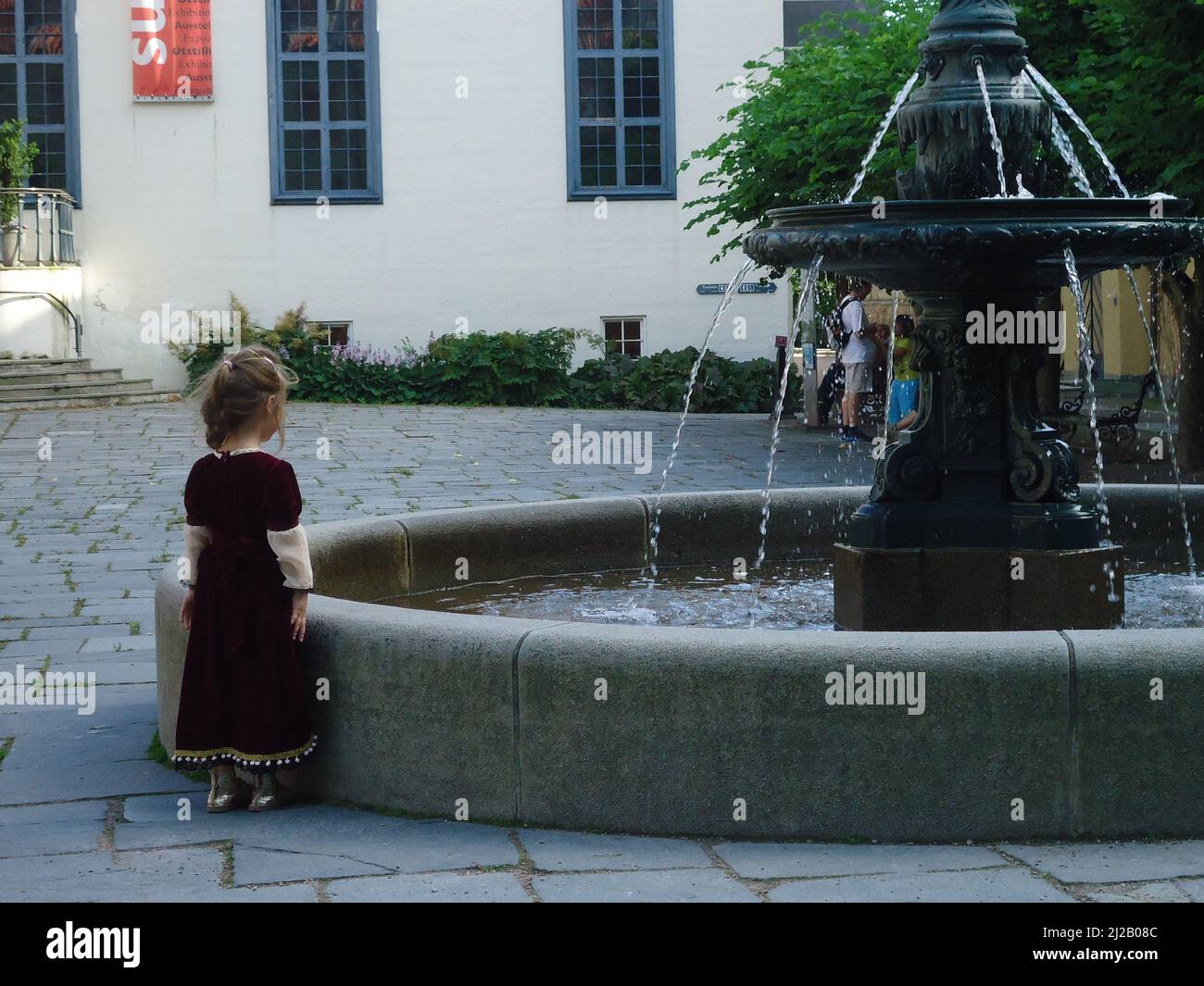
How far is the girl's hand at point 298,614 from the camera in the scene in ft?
17.0

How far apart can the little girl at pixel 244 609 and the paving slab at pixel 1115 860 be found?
6.91 feet

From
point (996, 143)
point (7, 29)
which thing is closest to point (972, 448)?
point (996, 143)

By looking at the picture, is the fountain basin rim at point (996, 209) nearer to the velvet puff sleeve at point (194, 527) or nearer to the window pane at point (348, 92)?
the velvet puff sleeve at point (194, 527)

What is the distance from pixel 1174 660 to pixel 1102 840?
1.70 ft

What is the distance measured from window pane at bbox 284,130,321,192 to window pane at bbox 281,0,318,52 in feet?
4.43

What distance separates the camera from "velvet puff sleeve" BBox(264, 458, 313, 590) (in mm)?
5164

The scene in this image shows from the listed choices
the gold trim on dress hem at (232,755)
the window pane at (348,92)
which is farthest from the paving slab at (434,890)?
the window pane at (348,92)

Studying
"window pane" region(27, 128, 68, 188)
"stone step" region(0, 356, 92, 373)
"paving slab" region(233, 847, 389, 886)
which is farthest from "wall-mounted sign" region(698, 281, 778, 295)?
"paving slab" region(233, 847, 389, 886)

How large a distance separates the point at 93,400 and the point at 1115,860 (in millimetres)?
21107

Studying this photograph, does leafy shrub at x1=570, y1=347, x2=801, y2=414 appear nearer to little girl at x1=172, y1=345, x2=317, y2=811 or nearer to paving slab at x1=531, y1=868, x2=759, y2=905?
little girl at x1=172, y1=345, x2=317, y2=811

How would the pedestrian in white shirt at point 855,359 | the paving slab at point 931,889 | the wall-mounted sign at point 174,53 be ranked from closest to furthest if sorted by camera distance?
1. the paving slab at point 931,889
2. the pedestrian in white shirt at point 855,359
3. the wall-mounted sign at point 174,53

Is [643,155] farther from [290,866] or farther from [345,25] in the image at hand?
[290,866]

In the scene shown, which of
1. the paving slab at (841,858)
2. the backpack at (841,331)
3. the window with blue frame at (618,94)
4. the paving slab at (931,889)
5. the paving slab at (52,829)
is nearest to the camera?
the paving slab at (931,889)
